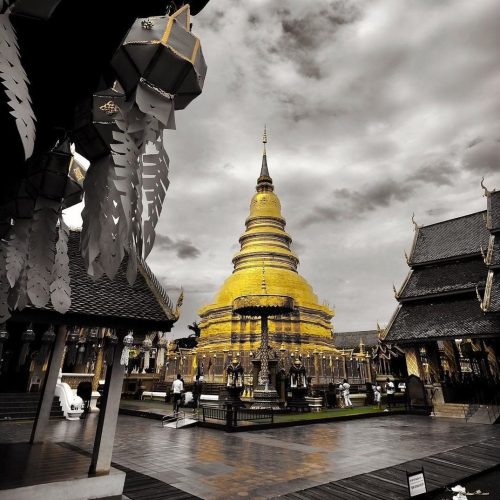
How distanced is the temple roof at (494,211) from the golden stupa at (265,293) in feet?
42.8

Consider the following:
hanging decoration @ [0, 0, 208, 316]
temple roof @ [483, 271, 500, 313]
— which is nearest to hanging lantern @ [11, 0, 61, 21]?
hanging decoration @ [0, 0, 208, 316]

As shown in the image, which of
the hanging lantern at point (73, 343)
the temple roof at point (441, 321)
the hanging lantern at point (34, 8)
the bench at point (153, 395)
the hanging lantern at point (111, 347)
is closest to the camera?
the hanging lantern at point (34, 8)

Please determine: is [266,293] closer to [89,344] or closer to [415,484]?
[89,344]

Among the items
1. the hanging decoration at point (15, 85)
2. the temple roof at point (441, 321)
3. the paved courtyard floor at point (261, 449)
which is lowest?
the paved courtyard floor at point (261, 449)

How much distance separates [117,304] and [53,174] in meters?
4.43

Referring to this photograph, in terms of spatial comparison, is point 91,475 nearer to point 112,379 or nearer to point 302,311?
point 112,379

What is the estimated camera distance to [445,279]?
20.1 m

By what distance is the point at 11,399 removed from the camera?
13.8 m

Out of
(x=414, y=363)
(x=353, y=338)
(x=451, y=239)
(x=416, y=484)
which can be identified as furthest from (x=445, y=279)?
(x=353, y=338)

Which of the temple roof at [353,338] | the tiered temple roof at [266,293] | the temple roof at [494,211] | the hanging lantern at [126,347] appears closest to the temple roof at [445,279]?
the temple roof at [494,211]

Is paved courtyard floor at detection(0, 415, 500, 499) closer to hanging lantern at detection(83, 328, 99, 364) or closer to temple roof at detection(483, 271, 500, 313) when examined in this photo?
hanging lantern at detection(83, 328, 99, 364)

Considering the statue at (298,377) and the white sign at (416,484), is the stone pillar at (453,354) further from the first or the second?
the white sign at (416,484)

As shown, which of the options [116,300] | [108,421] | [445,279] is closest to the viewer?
[108,421]

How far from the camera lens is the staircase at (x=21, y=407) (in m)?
12.8
